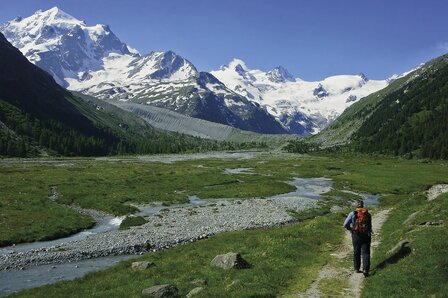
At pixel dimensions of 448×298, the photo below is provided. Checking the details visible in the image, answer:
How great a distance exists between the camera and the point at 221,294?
23047 mm

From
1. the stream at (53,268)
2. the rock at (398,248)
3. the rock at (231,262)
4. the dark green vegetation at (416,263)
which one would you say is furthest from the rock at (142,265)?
the rock at (398,248)

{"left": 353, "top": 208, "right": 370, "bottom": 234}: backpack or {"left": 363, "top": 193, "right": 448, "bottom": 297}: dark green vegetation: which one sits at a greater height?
{"left": 353, "top": 208, "right": 370, "bottom": 234}: backpack

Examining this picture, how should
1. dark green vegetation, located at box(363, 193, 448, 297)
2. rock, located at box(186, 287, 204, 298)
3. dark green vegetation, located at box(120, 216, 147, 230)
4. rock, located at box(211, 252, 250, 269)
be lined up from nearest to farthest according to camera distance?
dark green vegetation, located at box(363, 193, 448, 297)
rock, located at box(186, 287, 204, 298)
rock, located at box(211, 252, 250, 269)
dark green vegetation, located at box(120, 216, 147, 230)

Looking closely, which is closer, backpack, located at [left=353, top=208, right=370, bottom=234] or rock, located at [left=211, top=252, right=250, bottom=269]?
backpack, located at [left=353, top=208, right=370, bottom=234]

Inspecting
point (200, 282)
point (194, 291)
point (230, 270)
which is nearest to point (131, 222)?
point (230, 270)

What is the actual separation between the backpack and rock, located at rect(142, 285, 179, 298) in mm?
11565

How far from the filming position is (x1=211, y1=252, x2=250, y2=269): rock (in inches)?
1161

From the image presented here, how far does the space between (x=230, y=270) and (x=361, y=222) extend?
9.27 m

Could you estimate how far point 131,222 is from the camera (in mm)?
53688

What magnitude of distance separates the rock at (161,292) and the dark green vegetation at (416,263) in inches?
420

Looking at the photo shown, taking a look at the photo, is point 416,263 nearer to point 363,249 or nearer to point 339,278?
point 363,249

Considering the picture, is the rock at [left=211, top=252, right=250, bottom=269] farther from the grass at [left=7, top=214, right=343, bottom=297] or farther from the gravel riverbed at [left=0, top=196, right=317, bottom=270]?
the gravel riverbed at [left=0, top=196, right=317, bottom=270]

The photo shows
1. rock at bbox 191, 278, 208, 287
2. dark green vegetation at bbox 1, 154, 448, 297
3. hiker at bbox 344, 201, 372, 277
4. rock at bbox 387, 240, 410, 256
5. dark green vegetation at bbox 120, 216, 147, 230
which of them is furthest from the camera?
dark green vegetation at bbox 120, 216, 147, 230

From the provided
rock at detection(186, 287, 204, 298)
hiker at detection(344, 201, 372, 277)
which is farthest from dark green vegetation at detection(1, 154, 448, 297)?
hiker at detection(344, 201, 372, 277)
